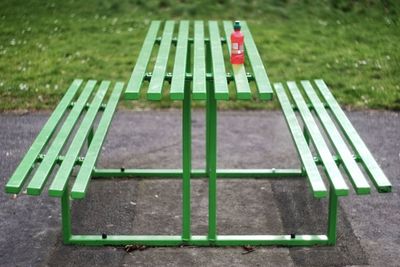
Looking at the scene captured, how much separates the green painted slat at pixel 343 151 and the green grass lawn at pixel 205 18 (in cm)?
190

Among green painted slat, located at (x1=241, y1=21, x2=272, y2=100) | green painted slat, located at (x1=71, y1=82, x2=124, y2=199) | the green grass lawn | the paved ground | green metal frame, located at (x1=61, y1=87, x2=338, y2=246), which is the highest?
green painted slat, located at (x1=241, y1=21, x2=272, y2=100)

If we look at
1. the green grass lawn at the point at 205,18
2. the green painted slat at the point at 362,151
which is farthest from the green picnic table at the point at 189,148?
the green grass lawn at the point at 205,18

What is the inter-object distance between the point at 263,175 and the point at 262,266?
1.31m

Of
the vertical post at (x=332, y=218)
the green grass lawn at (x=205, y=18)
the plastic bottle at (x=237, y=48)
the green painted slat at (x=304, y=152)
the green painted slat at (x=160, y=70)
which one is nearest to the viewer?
the green painted slat at (x=304, y=152)

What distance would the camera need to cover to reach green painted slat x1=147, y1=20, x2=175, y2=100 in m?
3.90

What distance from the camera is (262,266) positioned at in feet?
13.7

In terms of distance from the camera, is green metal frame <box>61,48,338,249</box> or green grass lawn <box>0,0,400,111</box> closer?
green metal frame <box>61,48,338,249</box>

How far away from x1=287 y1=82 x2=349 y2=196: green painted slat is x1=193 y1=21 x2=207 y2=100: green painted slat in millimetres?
729

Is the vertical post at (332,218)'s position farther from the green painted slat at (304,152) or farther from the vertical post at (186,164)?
the vertical post at (186,164)

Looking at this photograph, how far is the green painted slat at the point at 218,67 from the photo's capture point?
393cm

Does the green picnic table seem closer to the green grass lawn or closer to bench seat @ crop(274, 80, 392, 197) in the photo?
bench seat @ crop(274, 80, 392, 197)

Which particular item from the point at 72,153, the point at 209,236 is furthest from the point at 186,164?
the point at 72,153

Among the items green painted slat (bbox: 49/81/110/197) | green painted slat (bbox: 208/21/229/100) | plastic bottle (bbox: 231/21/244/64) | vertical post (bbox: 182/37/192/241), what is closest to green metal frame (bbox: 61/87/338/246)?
vertical post (bbox: 182/37/192/241)

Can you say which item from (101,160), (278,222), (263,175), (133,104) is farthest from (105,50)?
(278,222)
